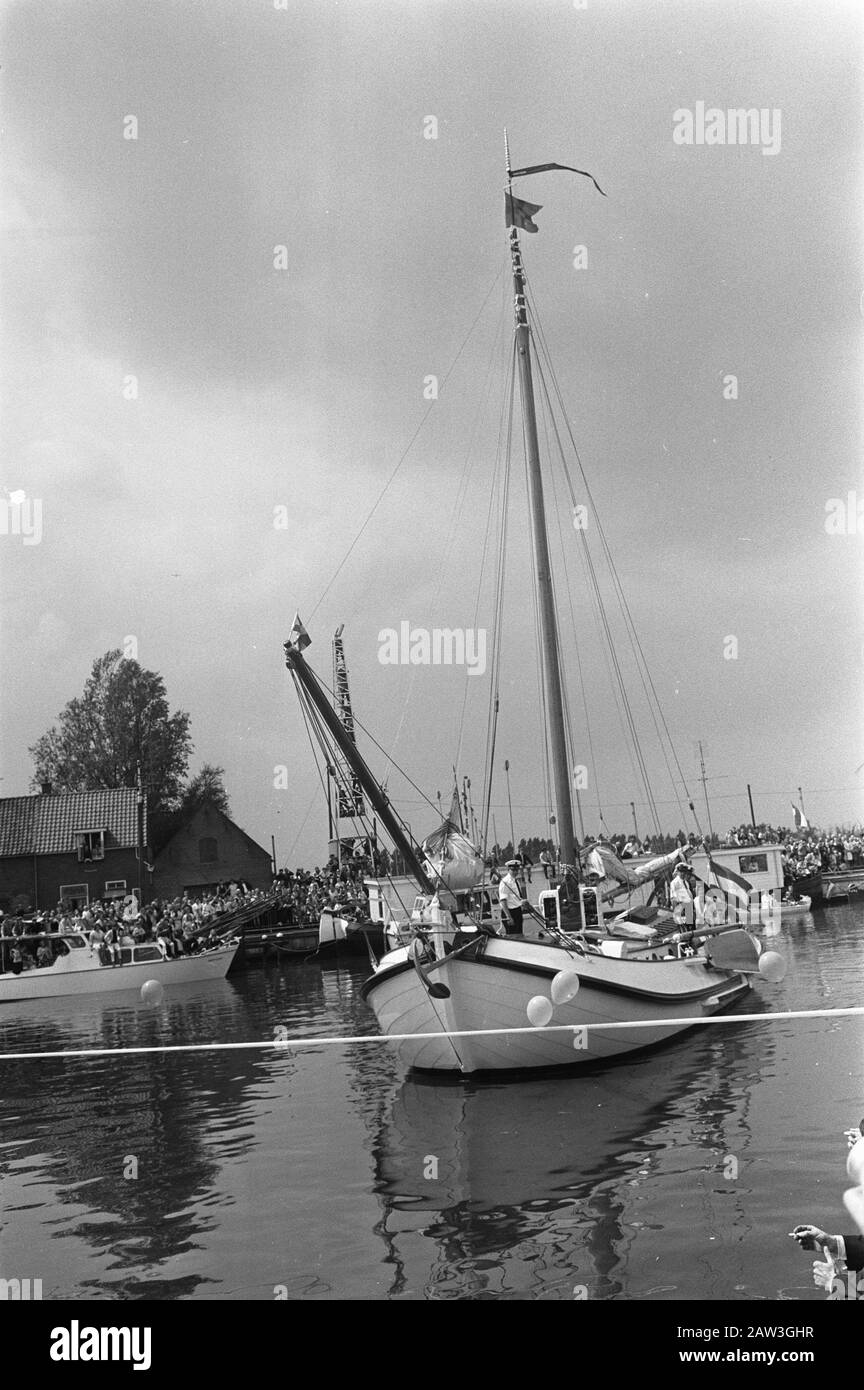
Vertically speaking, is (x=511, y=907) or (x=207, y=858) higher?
(x=511, y=907)

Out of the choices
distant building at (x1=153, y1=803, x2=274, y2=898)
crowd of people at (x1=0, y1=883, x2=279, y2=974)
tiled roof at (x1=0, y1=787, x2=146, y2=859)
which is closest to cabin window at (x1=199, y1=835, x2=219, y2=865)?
distant building at (x1=153, y1=803, x2=274, y2=898)

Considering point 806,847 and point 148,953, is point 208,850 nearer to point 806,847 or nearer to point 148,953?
point 148,953

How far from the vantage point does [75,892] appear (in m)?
47.2

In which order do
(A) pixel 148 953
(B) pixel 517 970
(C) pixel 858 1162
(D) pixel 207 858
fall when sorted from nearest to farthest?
(C) pixel 858 1162 → (B) pixel 517 970 → (A) pixel 148 953 → (D) pixel 207 858

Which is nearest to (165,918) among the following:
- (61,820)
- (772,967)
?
(61,820)

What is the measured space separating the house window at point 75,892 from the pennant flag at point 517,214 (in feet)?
112

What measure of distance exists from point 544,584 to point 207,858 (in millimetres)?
37235

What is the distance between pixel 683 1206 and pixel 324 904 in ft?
118

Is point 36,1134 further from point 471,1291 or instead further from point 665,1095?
point 471,1291

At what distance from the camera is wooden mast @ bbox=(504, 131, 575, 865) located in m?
19.1

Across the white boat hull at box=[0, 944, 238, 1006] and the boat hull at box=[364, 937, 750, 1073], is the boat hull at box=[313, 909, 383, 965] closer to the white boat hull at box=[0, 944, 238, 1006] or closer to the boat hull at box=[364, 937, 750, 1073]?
the white boat hull at box=[0, 944, 238, 1006]

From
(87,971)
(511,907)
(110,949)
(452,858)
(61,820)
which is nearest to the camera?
(452,858)
